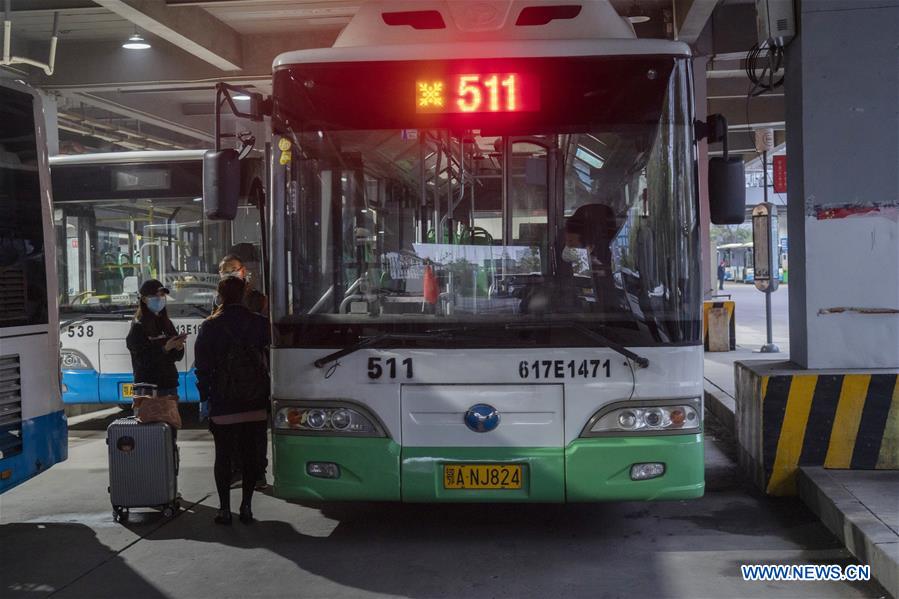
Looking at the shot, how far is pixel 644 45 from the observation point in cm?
566

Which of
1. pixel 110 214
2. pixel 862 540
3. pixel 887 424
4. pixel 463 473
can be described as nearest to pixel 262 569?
pixel 463 473

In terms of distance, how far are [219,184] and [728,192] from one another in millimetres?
3013

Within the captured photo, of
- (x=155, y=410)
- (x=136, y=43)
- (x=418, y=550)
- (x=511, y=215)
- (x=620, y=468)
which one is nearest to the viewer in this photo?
(x=620, y=468)

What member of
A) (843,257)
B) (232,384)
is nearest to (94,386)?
(232,384)

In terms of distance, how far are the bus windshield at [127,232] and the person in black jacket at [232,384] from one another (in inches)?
161

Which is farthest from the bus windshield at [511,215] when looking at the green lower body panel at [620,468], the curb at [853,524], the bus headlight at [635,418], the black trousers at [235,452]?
the curb at [853,524]

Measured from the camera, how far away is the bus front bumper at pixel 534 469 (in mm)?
5586

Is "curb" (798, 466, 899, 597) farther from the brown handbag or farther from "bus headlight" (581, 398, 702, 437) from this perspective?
the brown handbag

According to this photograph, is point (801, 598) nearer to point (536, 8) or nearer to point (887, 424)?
point (887, 424)

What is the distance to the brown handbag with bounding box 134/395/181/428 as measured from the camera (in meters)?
6.81

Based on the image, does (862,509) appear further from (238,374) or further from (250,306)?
(250,306)

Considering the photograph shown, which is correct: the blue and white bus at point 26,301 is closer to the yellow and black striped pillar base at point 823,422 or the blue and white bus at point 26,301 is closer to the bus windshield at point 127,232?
the bus windshield at point 127,232

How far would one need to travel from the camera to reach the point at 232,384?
21.4ft

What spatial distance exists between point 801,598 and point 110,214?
26.9 feet
